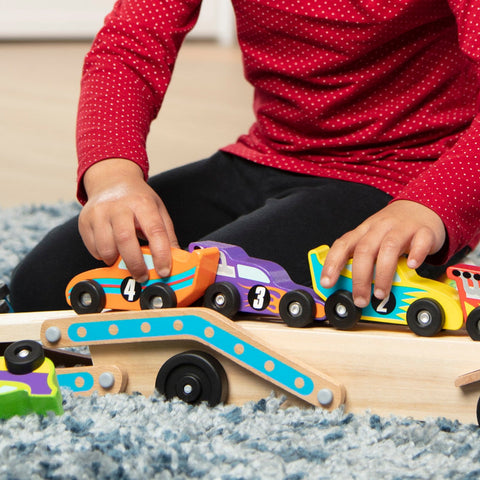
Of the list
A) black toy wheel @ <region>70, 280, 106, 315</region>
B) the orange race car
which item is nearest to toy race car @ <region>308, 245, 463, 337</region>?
the orange race car

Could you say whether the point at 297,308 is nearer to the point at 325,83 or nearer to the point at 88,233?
the point at 88,233

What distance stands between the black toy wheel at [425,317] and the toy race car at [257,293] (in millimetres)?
82

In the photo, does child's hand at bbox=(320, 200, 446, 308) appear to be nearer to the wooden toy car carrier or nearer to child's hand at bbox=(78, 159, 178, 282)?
the wooden toy car carrier

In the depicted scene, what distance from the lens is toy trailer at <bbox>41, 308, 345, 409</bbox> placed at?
2.40 ft

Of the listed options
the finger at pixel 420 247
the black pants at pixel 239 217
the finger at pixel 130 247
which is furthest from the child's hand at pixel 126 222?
the finger at pixel 420 247

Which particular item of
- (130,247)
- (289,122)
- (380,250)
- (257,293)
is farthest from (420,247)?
(289,122)

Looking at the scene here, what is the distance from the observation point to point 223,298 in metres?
0.78

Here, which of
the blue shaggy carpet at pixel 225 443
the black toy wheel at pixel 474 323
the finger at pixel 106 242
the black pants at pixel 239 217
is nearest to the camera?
the blue shaggy carpet at pixel 225 443

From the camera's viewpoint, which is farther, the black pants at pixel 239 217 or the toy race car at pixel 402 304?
the black pants at pixel 239 217

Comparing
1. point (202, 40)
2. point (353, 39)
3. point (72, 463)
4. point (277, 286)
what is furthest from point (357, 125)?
point (202, 40)

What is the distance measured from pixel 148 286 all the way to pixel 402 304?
0.24 metres

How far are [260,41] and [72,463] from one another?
643mm

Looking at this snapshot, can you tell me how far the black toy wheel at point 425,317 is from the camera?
729 mm

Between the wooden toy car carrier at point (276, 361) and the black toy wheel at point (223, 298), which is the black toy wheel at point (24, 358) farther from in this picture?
the black toy wheel at point (223, 298)
